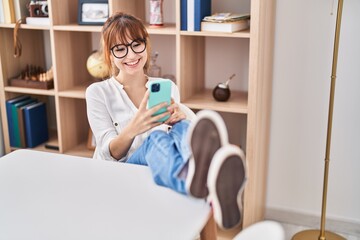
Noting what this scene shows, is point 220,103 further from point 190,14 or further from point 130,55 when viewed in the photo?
point 130,55

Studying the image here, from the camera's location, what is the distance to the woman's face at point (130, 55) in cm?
152

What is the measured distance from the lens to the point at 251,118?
2.23 m

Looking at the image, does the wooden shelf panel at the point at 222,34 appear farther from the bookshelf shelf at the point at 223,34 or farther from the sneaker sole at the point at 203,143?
the sneaker sole at the point at 203,143

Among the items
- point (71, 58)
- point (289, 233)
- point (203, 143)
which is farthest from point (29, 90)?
point (203, 143)

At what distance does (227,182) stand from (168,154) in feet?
0.98

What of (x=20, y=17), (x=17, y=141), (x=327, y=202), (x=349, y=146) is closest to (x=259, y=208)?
(x=327, y=202)

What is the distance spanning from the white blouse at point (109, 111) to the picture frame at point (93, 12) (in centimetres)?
92

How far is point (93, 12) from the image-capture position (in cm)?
251

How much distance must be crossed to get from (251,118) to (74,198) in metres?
1.19

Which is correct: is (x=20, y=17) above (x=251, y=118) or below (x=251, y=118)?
above

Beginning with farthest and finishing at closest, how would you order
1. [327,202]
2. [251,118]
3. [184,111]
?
[327,202] < [251,118] < [184,111]

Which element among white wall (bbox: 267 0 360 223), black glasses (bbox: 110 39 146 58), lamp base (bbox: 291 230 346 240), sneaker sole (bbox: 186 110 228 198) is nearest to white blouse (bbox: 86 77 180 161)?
black glasses (bbox: 110 39 146 58)

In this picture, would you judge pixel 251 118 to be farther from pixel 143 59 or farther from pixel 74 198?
pixel 74 198

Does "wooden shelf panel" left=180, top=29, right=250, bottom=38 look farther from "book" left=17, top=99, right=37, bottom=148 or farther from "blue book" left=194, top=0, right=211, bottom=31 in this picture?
"book" left=17, top=99, right=37, bottom=148
